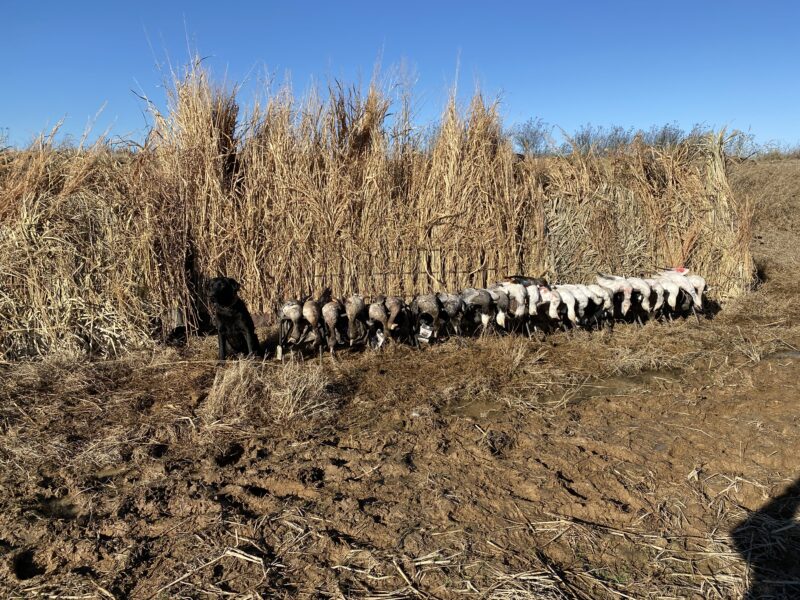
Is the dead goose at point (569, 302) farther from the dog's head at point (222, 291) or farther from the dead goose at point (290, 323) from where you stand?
the dog's head at point (222, 291)

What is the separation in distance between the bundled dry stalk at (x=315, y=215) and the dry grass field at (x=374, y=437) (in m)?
0.04

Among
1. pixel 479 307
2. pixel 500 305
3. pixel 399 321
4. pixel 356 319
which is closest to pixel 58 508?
pixel 356 319

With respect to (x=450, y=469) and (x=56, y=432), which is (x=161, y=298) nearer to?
(x=56, y=432)

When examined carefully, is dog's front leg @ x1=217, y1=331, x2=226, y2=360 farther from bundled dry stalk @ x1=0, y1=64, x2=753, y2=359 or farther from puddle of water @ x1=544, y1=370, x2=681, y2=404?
puddle of water @ x1=544, y1=370, x2=681, y2=404

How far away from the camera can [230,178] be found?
22.9 feet

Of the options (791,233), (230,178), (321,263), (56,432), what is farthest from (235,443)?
(791,233)

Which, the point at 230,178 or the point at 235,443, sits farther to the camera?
the point at 230,178

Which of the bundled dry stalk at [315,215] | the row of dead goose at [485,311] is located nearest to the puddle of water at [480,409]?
the row of dead goose at [485,311]

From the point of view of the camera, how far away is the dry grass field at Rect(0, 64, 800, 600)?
8.48 ft

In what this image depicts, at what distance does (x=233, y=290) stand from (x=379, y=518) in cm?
322

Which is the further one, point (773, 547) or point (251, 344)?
point (251, 344)

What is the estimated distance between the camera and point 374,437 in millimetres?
3918

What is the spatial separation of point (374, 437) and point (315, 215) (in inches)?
148

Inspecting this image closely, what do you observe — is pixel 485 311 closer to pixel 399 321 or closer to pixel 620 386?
pixel 399 321
